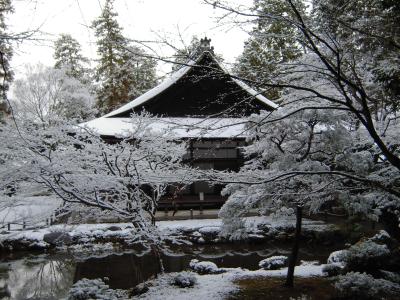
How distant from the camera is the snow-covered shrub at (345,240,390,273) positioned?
7473mm

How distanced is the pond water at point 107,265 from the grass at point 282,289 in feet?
6.81

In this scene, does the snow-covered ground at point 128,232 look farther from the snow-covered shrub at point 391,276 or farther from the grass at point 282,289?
the snow-covered shrub at point 391,276

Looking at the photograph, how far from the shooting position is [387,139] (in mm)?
6625

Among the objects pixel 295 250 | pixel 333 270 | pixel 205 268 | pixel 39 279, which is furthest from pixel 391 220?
pixel 39 279

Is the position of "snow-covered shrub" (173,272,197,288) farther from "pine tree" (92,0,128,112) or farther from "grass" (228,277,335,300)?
"pine tree" (92,0,128,112)

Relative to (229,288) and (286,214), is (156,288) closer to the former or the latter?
(229,288)

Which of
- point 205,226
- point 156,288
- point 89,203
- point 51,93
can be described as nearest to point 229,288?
point 156,288

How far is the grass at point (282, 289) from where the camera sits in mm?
7039

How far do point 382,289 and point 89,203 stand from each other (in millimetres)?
5651

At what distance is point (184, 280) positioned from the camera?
774cm

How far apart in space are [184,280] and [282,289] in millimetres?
2138

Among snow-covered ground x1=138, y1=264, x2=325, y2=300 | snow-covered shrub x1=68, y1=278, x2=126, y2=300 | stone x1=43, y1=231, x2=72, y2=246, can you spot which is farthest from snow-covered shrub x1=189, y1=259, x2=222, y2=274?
stone x1=43, y1=231, x2=72, y2=246

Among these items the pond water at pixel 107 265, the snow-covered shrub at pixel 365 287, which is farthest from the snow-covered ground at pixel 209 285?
the snow-covered shrub at pixel 365 287

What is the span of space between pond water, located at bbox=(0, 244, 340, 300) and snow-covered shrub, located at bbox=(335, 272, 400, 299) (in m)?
3.97
